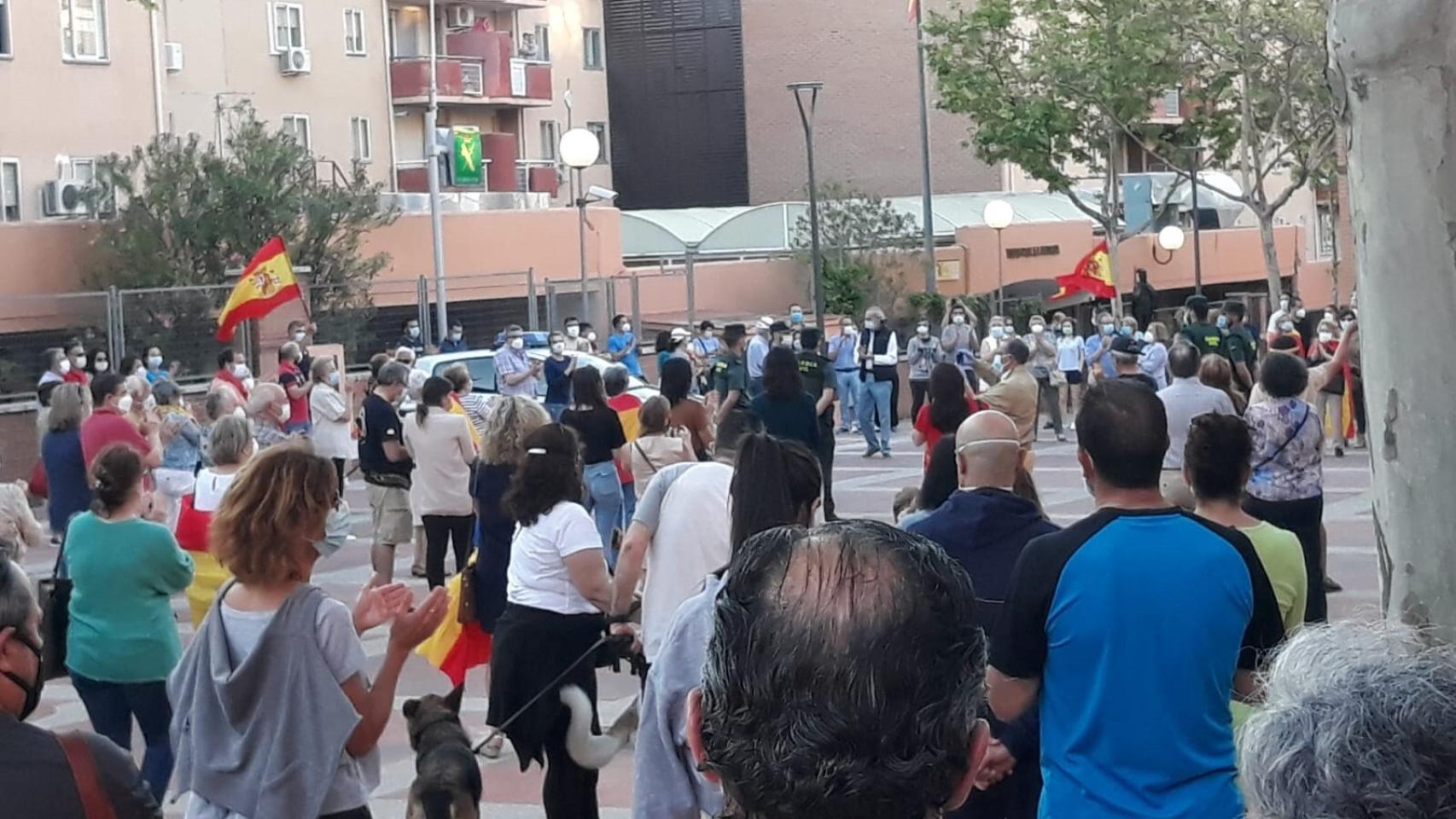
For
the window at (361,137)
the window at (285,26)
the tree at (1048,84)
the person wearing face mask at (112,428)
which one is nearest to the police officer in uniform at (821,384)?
the person wearing face mask at (112,428)

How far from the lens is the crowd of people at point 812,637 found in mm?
2062

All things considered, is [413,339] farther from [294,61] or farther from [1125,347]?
[1125,347]

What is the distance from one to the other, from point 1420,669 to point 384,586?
3.36 metres

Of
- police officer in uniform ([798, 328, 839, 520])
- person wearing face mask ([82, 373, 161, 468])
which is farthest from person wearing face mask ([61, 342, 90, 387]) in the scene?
person wearing face mask ([82, 373, 161, 468])

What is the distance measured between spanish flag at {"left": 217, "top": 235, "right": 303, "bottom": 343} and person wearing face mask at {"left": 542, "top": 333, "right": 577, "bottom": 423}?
327 cm

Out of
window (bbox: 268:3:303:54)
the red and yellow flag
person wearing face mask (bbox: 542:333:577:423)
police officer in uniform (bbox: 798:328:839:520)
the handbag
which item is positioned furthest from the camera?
window (bbox: 268:3:303:54)

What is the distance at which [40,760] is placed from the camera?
11.2ft

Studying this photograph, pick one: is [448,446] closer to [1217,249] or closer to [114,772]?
[114,772]

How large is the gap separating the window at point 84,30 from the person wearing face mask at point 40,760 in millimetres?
33110

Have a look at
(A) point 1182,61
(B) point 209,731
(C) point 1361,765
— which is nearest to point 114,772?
(B) point 209,731

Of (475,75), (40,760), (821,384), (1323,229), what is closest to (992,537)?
(40,760)

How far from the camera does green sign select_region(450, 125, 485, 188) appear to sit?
44.2m

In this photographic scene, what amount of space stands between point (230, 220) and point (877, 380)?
40.4ft

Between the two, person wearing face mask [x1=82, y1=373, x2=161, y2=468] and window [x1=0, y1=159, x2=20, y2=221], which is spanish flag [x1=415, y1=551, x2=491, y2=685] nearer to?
person wearing face mask [x1=82, y1=373, x2=161, y2=468]
